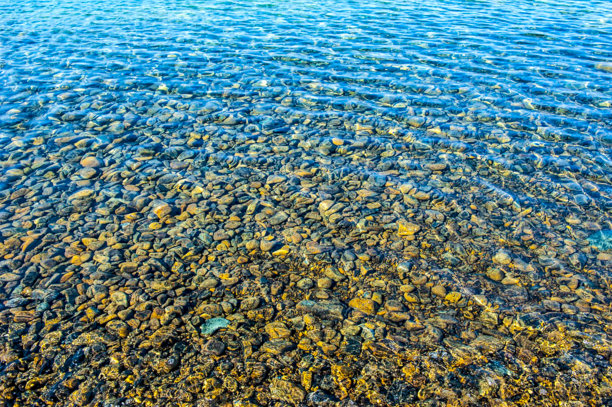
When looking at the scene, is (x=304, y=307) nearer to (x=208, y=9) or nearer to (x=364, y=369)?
(x=364, y=369)

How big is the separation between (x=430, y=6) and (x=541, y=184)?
19.1m

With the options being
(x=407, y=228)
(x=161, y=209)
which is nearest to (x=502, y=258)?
(x=407, y=228)

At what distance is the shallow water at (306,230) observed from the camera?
5020 millimetres

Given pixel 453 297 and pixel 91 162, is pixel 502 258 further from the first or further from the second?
pixel 91 162

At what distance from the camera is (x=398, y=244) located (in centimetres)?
715

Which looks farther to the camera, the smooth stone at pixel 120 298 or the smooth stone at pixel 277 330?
the smooth stone at pixel 120 298

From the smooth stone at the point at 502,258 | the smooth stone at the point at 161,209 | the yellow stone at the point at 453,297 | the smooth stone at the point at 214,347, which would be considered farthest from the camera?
the smooth stone at the point at 161,209

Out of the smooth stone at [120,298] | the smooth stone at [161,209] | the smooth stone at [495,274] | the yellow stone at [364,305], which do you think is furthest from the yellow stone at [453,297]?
the smooth stone at [161,209]

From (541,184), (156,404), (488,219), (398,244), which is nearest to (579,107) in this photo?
(541,184)

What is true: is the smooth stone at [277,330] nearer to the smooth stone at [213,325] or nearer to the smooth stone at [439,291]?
the smooth stone at [213,325]

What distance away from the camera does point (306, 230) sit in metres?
7.47

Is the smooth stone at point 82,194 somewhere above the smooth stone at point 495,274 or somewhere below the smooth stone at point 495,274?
above

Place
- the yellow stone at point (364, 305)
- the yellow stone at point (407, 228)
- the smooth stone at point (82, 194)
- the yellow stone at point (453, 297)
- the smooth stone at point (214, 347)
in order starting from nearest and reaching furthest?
→ the smooth stone at point (214, 347) < the yellow stone at point (364, 305) < the yellow stone at point (453, 297) < the yellow stone at point (407, 228) < the smooth stone at point (82, 194)

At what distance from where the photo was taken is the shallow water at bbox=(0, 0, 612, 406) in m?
5.02
